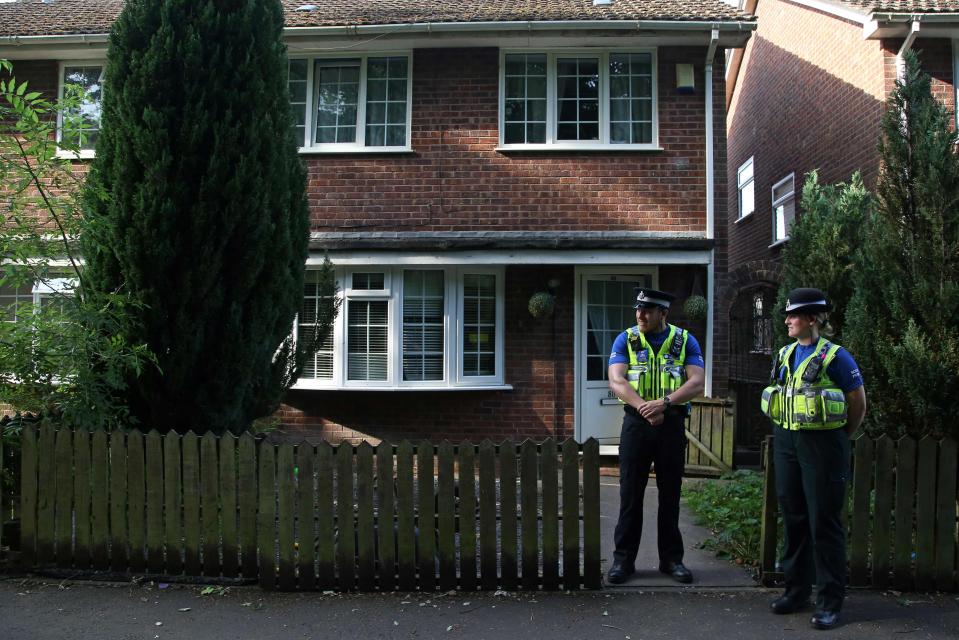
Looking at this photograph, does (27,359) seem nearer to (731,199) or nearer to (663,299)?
(663,299)

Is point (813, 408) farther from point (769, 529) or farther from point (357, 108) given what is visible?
point (357, 108)

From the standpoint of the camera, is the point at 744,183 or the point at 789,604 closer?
the point at 789,604

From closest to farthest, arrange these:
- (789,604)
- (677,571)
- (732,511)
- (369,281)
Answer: (789,604), (677,571), (732,511), (369,281)

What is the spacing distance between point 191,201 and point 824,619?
5.12 m

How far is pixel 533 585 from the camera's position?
4.89m

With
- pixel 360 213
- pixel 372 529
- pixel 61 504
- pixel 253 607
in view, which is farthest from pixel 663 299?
pixel 360 213

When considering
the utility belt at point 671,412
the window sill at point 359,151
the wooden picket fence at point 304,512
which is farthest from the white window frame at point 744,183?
the wooden picket fence at point 304,512

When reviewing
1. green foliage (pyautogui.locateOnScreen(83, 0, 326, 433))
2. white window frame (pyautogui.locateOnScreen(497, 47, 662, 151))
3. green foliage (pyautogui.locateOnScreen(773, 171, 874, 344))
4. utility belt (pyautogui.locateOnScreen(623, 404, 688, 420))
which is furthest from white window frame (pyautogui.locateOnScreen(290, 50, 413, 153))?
utility belt (pyautogui.locateOnScreen(623, 404, 688, 420))

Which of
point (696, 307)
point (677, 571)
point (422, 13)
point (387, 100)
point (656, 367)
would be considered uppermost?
point (422, 13)

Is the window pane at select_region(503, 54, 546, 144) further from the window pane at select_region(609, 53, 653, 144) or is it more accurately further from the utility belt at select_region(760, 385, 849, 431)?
the utility belt at select_region(760, 385, 849, 431)

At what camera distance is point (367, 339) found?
9859 millimetres

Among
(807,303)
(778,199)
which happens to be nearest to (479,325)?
(807,303)

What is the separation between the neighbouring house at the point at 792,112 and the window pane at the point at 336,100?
17.4ft

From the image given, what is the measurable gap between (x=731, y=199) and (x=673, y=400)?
1317 cm
